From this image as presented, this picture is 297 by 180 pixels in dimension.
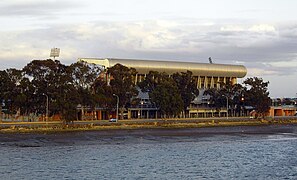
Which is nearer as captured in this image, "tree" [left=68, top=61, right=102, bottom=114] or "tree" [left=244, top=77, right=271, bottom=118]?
"tree" [left=68, top=61, right=102, bottom=114]

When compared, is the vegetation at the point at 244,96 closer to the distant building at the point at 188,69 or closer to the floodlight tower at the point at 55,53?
the distant building at the point at 188,69

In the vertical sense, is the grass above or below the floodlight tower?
below

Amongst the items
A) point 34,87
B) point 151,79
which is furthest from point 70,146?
point 151,79

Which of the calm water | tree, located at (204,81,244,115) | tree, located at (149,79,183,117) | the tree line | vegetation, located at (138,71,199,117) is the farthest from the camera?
tree, located at (204,81,244,115)

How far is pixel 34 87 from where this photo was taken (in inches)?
3236

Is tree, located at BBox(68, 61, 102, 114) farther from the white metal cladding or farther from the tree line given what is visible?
the white metal cladding

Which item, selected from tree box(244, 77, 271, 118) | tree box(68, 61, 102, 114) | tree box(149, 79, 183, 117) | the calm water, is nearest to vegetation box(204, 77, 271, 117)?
tree box(244, 77, 271, 118)

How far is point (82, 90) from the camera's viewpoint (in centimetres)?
8338

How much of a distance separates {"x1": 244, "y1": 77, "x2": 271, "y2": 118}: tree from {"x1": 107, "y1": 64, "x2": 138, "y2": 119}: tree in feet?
81.4

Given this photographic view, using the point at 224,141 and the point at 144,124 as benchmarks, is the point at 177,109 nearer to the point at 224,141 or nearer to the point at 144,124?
the point at 144,124

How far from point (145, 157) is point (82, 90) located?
40268 mm

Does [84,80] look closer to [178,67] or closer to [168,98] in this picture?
[168,98]

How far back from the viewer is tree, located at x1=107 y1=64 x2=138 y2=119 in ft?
296

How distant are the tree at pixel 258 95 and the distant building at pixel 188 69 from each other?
439 inches
